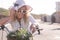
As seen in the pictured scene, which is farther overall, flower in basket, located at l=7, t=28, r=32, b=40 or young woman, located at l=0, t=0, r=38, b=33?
young woman, located at l=0, t=0, r=38, b=33

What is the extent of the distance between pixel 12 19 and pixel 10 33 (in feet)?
0.80

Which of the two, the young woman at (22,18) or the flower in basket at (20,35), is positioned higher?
the young woman at (22,18)

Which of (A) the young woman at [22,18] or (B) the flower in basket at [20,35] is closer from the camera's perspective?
(B) the flower in basket at [20,35]

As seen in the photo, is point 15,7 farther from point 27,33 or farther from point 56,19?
point 56,19

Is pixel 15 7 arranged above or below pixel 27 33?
above

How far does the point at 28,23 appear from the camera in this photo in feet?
14.3

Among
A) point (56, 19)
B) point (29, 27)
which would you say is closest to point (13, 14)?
point (29, 27)

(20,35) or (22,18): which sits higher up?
(22,18)

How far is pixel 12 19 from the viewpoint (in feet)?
14.1

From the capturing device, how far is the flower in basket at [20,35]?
412cm

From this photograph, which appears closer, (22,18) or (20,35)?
(20,35)

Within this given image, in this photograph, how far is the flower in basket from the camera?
4.12 m

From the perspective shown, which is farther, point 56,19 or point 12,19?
point 56,19

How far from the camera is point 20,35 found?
13.6ft
